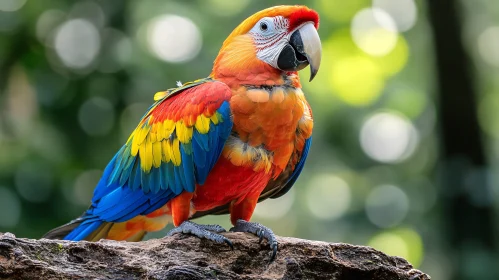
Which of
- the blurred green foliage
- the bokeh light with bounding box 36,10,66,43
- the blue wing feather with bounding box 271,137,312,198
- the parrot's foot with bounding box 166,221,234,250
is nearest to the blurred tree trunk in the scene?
the blurred green foliage

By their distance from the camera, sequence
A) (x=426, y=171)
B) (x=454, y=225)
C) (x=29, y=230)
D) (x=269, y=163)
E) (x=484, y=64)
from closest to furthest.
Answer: (x=269, y=163), (x=29, y=230), (x=454, y=225), (x=426, y=171), (x=484, y=64)

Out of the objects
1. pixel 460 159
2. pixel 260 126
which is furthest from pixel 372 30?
pixel 260 126

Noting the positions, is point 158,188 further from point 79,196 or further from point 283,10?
point 79,196

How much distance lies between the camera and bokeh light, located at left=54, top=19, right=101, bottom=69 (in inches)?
A: 266

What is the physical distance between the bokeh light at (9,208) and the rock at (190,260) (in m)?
3.31

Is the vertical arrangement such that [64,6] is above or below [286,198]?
above

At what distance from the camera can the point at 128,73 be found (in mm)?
6824

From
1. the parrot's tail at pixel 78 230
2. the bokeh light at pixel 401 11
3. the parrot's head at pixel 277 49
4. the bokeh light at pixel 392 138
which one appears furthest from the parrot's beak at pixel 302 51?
the bokeh light at pixel 401 11

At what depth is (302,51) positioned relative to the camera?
11.9 ft

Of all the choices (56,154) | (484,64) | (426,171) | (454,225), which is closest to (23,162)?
(56,154)

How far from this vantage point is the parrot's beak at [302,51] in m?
3.61

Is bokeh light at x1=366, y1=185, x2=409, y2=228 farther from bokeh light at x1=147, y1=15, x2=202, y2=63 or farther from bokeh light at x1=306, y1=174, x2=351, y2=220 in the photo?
bokeh light at x1=147, y1=15, x2=202, y2=63

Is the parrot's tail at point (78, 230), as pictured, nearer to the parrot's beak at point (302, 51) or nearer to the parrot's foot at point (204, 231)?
the parrot's foot at point (204, 231)

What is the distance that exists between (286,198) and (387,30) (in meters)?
2.81
